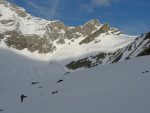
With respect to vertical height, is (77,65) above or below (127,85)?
above

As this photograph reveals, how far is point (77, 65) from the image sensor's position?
19512 centimetres

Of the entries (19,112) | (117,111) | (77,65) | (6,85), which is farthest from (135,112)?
(77,65)

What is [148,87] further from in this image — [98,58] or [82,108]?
[98,58]

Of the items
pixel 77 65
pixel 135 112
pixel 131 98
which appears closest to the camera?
pixel 135 112

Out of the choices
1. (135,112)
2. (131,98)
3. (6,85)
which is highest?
(6,85)

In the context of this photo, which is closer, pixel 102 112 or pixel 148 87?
pixel 102 112

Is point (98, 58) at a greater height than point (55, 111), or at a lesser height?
greater

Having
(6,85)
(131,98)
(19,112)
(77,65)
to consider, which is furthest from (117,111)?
(77,65)

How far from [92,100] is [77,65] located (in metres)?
175

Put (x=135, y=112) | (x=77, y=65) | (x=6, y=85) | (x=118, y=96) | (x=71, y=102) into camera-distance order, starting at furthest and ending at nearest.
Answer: (x=77, y=65), (x=6, y=85), (x=71, y=102), (x=118, y=96), (x=135, y=112)

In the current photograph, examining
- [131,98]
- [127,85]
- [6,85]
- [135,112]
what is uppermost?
[6,85]

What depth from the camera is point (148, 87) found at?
19000 millimetres

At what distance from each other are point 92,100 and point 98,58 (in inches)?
6934

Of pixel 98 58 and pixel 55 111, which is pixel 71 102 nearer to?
pixel 55 111
